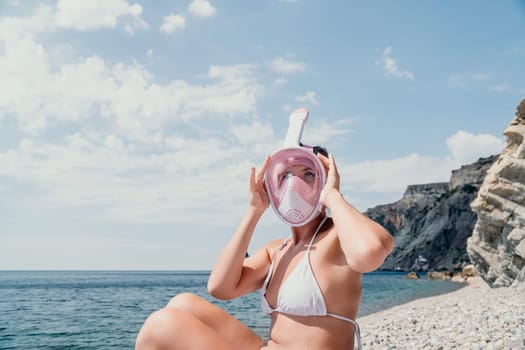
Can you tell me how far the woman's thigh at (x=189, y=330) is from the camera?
2.35 m

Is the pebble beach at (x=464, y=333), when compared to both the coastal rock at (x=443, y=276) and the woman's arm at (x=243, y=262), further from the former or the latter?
the coastal rock at (x=443, y=276)

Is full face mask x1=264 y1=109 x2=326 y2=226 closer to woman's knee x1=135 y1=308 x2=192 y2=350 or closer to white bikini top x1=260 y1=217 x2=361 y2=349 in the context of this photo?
white bikini top x1=260 y1=217 x2=361 y2=349

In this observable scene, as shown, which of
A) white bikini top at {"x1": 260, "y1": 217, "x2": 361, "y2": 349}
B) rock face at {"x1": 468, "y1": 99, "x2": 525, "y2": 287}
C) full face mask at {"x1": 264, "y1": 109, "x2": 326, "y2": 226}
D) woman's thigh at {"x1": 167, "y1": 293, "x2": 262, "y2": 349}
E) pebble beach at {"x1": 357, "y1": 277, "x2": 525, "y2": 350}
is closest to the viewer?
white bikini top at {"x1": 260, "y1": 217, "x2": 361, "y2": 349}

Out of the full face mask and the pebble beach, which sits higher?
the full face mask

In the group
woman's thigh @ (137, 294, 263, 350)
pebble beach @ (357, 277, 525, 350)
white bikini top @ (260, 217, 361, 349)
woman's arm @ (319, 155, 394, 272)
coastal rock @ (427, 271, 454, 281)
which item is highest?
woman's arm @ (319, 155, 394, 272)

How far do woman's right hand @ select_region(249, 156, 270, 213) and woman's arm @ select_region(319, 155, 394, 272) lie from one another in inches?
21.7

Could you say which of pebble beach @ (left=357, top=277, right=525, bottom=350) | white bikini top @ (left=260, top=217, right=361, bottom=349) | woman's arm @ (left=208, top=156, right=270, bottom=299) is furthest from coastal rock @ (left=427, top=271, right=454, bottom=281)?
white bikini top @ (left=260, top=217, right=361, bottom=349)

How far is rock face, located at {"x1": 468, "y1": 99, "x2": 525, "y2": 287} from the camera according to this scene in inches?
626

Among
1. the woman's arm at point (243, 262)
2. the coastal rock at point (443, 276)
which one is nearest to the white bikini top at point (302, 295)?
the woman's arm at point (243, 262)

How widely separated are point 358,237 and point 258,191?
89 centimetres

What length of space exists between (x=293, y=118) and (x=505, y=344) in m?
5.06

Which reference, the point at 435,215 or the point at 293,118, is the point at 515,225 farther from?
the point at 435,215

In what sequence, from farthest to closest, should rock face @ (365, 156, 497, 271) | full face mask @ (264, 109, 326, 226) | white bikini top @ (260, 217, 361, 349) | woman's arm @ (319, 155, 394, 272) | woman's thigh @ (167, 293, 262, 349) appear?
rock face @ (365, 156, 497, 271) < full face mask @ (264, 109, 326, 226) < woman's thigh @ (167, 293, 262, 349) < white bikini top @ (260, 217, 361, 349) < woman's arm @ (319, 155, 394, 272)

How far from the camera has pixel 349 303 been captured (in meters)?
2.59
